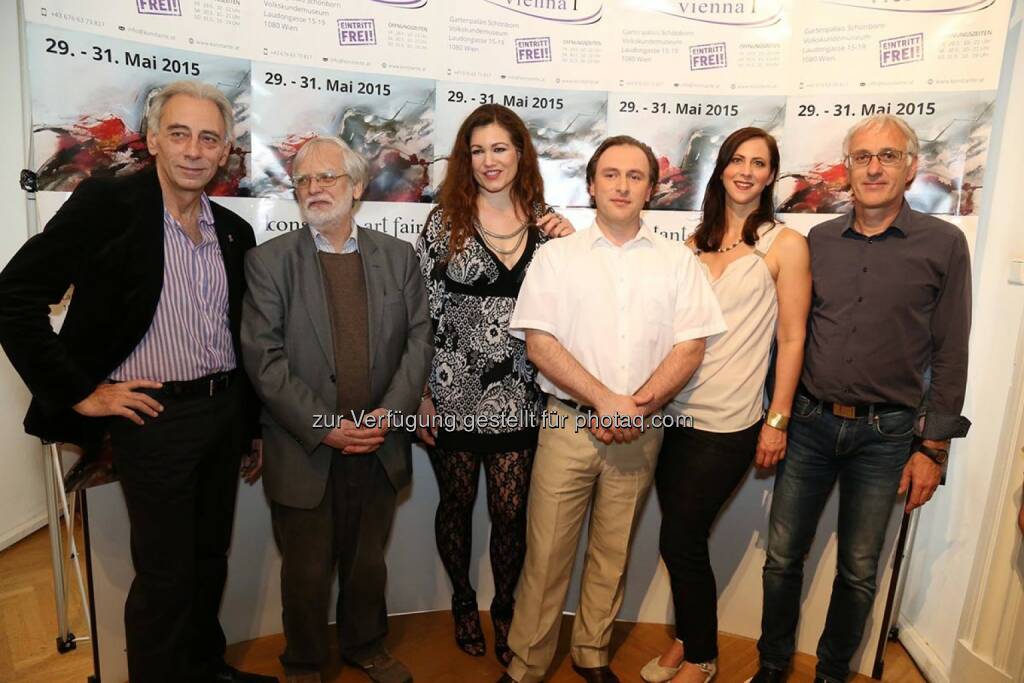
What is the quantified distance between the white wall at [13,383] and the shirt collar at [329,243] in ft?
5.40

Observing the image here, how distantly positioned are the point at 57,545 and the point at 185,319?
1185 millimetres

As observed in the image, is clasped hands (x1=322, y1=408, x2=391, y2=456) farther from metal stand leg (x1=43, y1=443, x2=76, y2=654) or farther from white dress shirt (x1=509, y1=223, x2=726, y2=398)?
metal stand leg (x1=43, y1=443, x2=76, y2=654)

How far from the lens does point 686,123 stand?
2.74 metres

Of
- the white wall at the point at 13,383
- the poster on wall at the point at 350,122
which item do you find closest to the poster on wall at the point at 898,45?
the poster on wall at the point at 350,122

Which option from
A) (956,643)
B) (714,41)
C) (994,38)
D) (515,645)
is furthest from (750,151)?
(956,643)

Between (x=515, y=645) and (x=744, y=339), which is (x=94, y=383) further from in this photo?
(x=744, y=339)

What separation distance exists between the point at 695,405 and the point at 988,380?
1347mm

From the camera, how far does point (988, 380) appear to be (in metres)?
2.53

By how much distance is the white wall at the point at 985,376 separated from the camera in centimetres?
246

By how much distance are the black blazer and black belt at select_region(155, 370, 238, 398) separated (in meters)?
0.16

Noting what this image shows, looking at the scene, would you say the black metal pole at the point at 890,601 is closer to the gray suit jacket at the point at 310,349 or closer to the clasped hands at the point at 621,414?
the clasped hands at the point at 621,414

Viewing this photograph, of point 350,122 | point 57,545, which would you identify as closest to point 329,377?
point 350,122

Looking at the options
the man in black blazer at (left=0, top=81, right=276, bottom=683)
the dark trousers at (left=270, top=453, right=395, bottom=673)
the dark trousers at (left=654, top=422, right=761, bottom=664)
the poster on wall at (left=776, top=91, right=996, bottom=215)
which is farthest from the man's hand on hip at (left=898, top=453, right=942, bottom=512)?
the man in black blazer at (left=0, top=81, right=276, bottom=683)

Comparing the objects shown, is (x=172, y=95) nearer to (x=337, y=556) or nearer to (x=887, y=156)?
(x=337, y=556)
